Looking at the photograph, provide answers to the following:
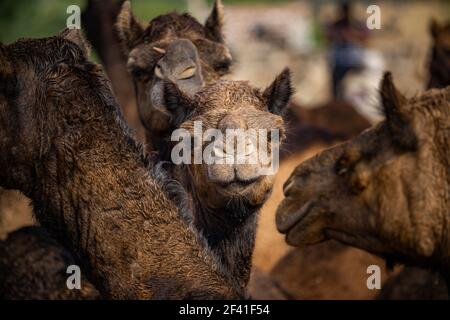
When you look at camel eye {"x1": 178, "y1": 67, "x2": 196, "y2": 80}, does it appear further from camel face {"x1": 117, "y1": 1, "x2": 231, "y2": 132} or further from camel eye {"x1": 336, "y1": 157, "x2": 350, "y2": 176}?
camel eye {"x1": 336, "y1": 157, "x2": 350, "y2": 176}

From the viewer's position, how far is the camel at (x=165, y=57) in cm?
611

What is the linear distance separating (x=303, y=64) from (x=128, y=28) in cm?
1798

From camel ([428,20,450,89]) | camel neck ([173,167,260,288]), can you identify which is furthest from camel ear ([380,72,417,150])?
camel ([428,20,450,89])

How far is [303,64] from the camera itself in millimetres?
24656

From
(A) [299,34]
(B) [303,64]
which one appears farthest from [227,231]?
(A) [299,34]

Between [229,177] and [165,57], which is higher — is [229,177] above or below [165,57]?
below

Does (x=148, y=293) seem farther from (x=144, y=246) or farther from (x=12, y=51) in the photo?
(x=12, y=51)

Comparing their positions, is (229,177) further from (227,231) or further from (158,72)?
(158,72)

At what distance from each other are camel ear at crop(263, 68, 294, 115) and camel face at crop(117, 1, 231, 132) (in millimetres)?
710

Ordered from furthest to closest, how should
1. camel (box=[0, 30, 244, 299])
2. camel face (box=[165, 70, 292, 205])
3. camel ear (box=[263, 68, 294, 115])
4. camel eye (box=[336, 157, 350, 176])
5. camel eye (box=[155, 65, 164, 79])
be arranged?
camel eye (box=[155, 65, 164, 79])
camel ear (box=[263, 68, 294, 115])
camel eye (box=[336, 157, 350, 176])
camel face (box=[165, 70, 292, 205])
camel (box=[0, 30, 244, 299])

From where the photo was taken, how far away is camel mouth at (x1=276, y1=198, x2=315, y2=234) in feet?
16.9

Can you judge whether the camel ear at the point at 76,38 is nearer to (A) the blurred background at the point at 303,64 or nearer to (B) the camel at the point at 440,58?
(A) the blurred background at the point at 303,64

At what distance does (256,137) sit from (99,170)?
84cm

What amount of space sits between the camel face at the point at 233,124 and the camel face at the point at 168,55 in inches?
19.2
